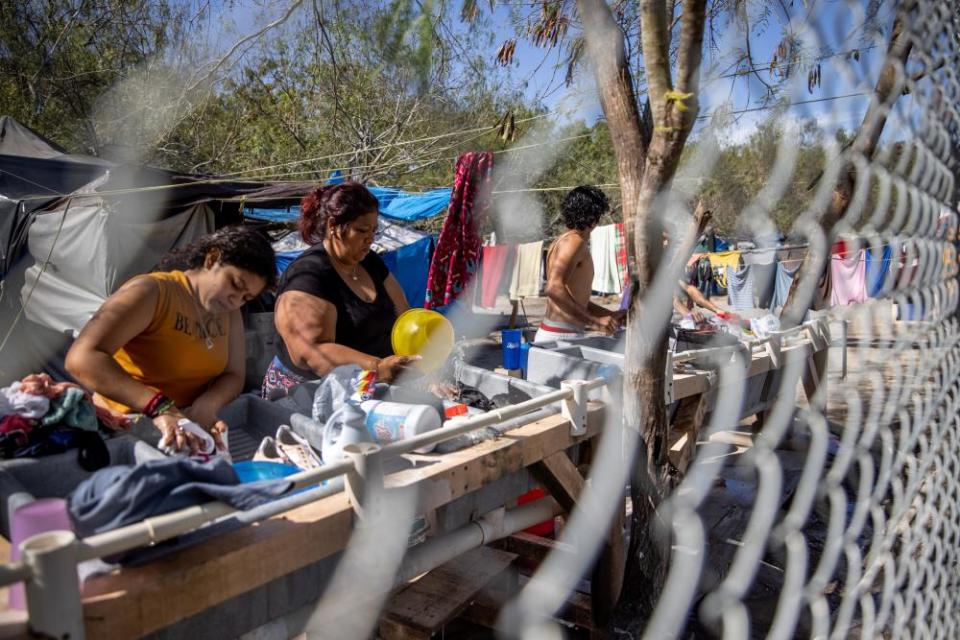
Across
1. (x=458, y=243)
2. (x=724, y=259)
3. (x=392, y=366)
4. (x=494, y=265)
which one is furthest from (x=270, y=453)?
(x=724, y=259)

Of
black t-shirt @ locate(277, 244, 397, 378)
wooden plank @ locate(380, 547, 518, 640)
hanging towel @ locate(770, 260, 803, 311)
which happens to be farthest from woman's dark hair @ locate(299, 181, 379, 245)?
hanging towel @ locate(770, 260, 803, 311)

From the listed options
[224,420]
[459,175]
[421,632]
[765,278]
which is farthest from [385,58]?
[765,278]

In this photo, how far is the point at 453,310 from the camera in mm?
5844

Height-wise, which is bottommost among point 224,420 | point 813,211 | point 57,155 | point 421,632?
point 421,632

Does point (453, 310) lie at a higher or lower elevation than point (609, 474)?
higher

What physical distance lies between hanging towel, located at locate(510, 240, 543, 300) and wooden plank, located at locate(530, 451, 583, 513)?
831cm

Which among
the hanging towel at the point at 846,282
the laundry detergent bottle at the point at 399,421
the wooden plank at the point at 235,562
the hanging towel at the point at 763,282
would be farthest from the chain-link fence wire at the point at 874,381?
the hanging towel at the point at 763,282

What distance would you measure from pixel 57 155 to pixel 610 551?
835 cm

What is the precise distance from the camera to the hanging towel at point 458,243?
4.71 metres

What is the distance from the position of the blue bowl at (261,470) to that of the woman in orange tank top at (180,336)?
293mm

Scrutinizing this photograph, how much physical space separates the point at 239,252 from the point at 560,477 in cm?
133

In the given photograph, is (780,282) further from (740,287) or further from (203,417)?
(203,417)

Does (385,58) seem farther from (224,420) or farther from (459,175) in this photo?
(224,420)

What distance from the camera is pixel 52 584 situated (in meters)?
0.83
